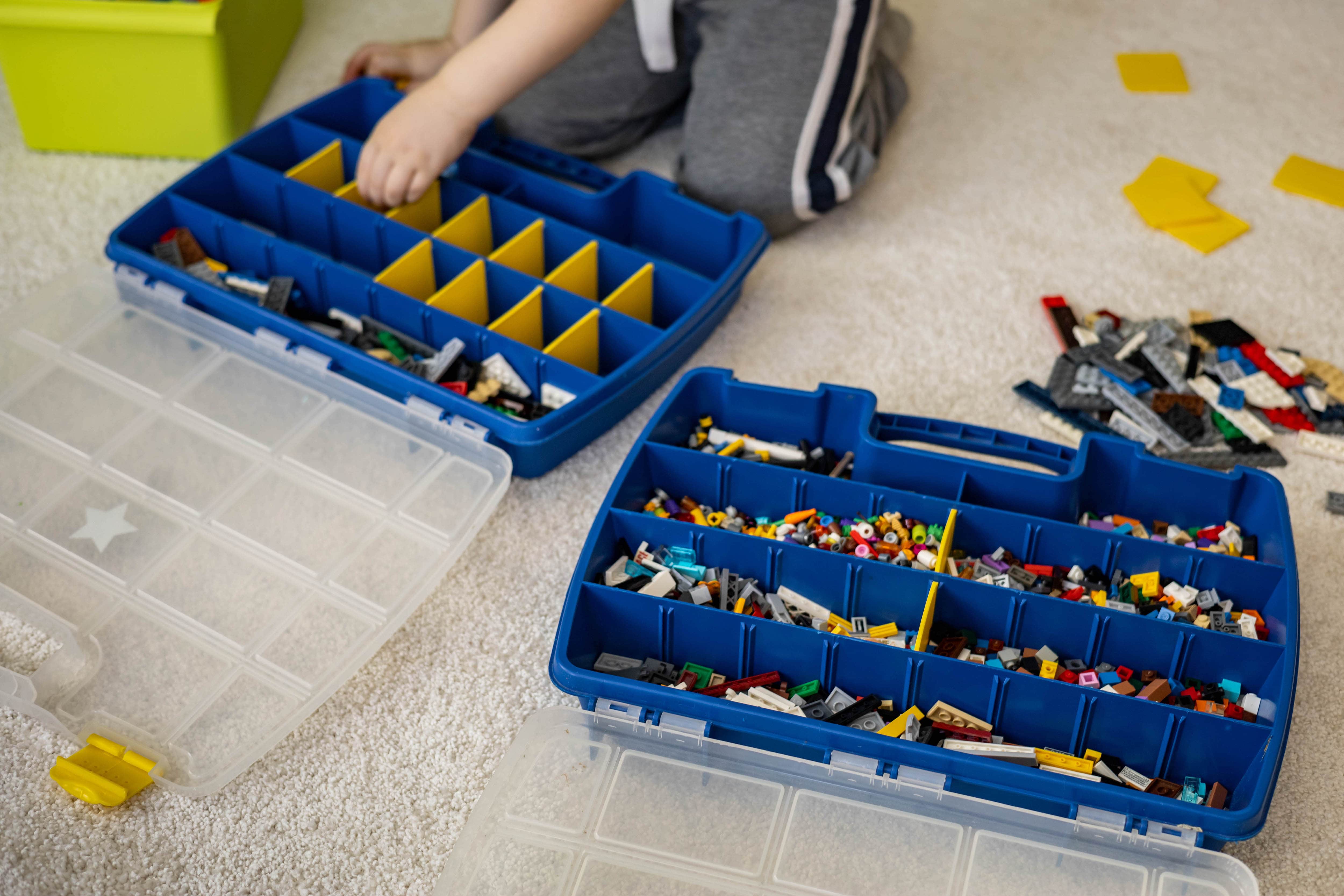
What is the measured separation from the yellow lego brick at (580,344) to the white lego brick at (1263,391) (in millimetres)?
598

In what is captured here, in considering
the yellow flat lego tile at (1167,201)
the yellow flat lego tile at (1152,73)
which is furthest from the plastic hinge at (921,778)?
the yellow flat lego tile at (1152,73)

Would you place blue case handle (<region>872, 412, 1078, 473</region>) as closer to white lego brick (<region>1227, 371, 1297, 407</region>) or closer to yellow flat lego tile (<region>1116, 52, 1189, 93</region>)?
white lego brick (<region>1227, 371, 1297, 407</region>)

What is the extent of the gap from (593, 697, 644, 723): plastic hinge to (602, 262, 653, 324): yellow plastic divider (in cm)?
38

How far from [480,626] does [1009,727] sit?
405mm

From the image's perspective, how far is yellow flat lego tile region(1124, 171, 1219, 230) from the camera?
50.6 inches

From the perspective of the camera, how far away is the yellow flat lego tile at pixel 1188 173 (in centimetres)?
134

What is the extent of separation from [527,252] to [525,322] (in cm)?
10

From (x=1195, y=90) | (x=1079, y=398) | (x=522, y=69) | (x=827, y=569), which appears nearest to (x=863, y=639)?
(x=827, y=569)

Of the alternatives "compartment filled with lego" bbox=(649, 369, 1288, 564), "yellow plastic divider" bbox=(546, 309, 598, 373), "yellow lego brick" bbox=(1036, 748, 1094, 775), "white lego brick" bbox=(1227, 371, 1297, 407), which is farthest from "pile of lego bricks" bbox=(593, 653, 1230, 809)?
"white lego brick" bbox=(1227, 371, 1297, 407)

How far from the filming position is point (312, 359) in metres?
0.99

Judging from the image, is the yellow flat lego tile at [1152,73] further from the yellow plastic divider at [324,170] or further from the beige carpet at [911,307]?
the yellow plastic divider at [324,170]

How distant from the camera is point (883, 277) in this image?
1219 millimetres

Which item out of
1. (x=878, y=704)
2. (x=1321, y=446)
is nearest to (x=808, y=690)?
(x=878, y=704)

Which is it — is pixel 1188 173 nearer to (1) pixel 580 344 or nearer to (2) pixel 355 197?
(1) pixel 580 344
